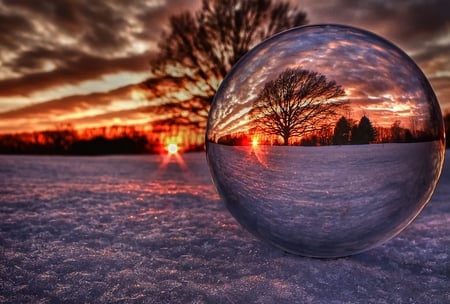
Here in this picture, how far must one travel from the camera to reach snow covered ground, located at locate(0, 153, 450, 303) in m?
2.27

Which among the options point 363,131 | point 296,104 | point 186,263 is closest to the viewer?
point 363,131

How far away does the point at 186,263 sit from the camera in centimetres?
280

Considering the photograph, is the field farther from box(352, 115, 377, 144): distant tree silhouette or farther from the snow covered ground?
the snow covered ground

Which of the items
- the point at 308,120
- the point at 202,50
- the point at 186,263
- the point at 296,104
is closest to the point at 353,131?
the point at 308,120

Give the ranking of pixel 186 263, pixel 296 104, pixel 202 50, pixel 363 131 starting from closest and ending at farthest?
pixel 363 131 < pixel 296 104 < pixel 186 263 < pixel 202 50

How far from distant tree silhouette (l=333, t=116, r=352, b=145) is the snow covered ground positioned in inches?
35.0

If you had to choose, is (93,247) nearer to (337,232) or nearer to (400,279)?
(337,232)

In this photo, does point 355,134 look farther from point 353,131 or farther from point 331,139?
point 331,139

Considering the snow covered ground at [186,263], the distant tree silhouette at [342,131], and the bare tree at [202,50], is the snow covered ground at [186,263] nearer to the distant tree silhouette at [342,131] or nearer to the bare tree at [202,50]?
the distant tree silhouette at [342,131]

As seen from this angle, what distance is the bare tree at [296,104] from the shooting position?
227 cm

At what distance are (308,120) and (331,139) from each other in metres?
0.17

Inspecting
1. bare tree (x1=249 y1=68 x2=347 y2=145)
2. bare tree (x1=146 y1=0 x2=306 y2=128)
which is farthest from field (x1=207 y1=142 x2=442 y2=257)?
bare tree (x1=146 y1=0 x2=306 y2=128)

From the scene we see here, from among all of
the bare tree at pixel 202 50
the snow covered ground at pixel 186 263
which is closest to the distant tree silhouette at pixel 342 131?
the snow covered ground at pixel 186 263

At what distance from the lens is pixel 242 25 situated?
692 inches
